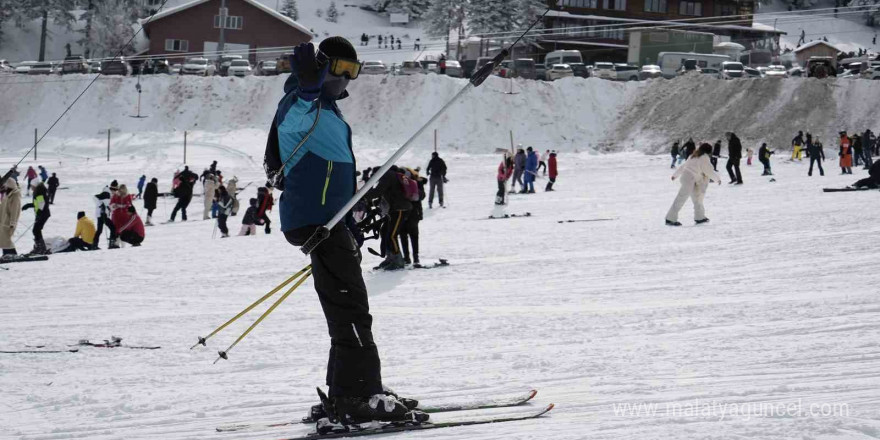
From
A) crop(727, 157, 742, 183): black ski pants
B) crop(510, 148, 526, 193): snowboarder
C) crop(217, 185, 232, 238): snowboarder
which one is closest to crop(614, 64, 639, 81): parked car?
crop(510, 148, 526, 193): snowboarder

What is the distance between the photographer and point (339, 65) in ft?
14.3

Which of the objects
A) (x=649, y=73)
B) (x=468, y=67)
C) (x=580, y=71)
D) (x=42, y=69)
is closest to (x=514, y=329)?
(x=580, y=71)

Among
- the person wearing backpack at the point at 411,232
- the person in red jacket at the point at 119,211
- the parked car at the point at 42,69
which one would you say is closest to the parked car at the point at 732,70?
the parked car at the point at 42,69

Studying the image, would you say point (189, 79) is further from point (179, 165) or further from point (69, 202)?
point (69, 202)

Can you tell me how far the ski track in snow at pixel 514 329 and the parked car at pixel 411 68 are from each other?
31.5 m

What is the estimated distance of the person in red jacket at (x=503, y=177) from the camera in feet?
62.8

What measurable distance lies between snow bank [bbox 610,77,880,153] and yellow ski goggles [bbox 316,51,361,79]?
3642cm

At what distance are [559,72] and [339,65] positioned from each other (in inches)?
1761

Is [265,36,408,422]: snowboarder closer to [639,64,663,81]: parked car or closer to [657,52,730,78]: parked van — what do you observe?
[639,64,663,81]: parked car

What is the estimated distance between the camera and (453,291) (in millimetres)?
9680

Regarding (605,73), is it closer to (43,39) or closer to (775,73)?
(775,73)

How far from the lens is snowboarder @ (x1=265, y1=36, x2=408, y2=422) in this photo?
4211 millimetres

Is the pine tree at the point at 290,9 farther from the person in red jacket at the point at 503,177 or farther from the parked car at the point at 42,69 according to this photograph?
the person in red jacket at the point at 503,177

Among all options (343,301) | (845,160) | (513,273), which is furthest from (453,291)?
(845,160)
